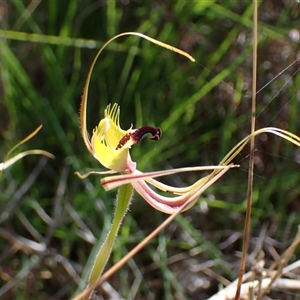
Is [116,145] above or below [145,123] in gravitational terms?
below

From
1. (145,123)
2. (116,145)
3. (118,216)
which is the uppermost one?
(145,123)

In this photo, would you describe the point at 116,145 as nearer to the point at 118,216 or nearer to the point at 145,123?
the point at 118,216

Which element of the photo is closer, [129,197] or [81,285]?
[129,197]

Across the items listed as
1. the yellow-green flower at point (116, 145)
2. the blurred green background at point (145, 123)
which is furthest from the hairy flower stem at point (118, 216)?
the blurred green background at point (145, 123)

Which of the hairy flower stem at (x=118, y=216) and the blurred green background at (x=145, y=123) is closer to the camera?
the hairy flower stem at (x=118, y=216)

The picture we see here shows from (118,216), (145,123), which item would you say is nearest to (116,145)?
(118,216)

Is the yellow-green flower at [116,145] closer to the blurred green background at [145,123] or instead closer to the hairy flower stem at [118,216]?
the hairy flower stem at [118,216]

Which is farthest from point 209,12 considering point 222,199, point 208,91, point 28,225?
point 28,225

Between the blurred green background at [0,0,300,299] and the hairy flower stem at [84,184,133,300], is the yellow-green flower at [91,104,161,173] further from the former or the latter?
the blurred green background at [0,0,300,299]

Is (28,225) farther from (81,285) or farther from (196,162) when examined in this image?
(196,162)
